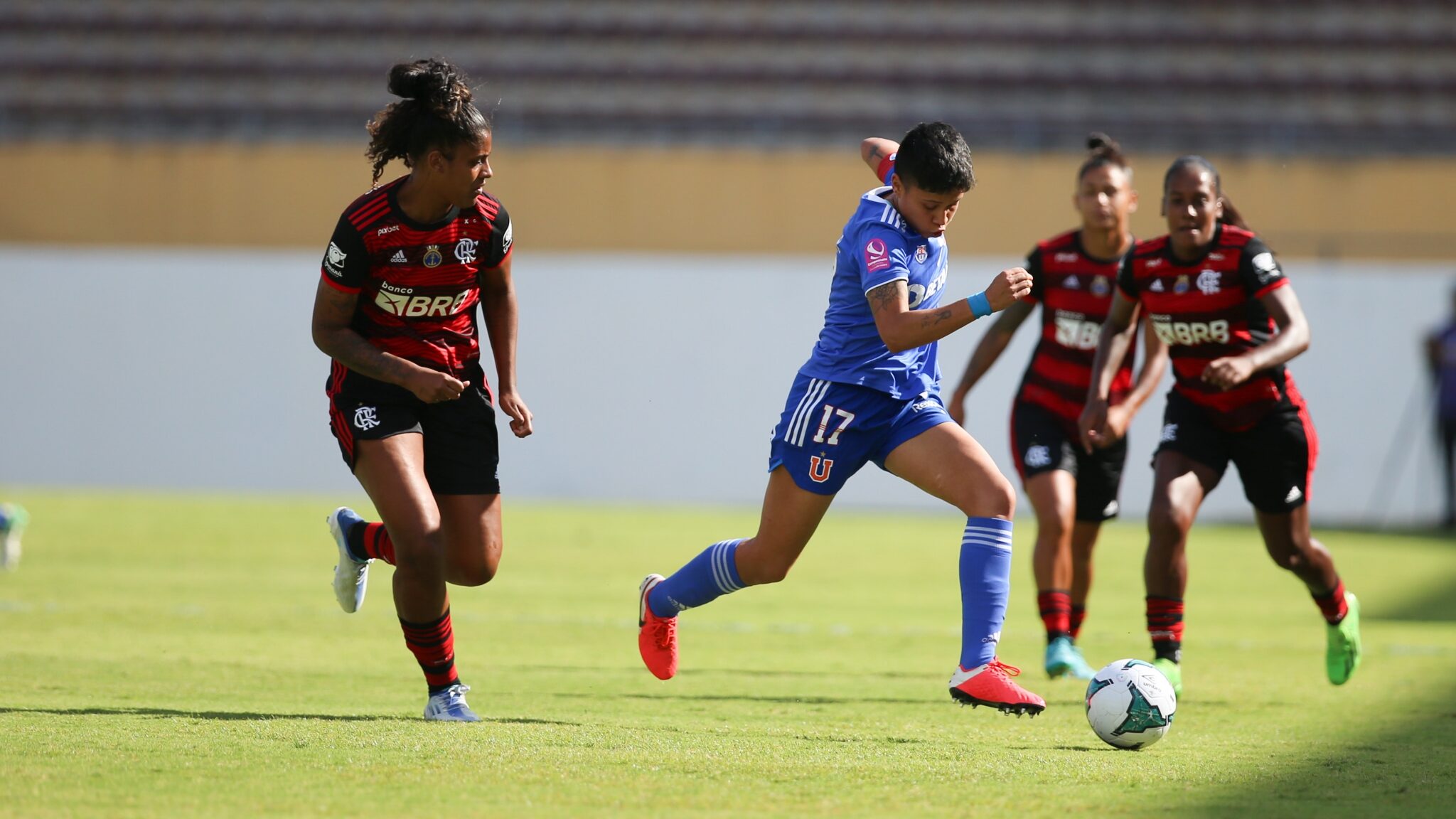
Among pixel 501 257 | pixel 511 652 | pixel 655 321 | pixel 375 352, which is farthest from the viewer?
pixel 655 321

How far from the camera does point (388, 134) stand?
4.55 m

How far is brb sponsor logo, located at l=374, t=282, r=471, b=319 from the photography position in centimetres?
460

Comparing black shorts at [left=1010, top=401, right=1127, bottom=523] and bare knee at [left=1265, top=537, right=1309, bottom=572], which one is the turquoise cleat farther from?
bare knee at [left=1265, top=537, right=1309, bottom=572]

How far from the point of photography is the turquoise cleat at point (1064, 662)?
593 cm

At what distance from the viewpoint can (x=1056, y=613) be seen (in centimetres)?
602

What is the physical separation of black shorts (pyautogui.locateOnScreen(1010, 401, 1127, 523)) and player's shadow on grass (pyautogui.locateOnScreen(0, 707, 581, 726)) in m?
2.48

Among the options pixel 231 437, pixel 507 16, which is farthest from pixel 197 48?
pixel 231 437

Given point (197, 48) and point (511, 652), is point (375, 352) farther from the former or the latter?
point (197, 48)

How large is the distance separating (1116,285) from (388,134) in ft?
8.81

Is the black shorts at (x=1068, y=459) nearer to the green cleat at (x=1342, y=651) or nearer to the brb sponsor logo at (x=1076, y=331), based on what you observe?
the brb sponsor logo at (x=1076, y=331)

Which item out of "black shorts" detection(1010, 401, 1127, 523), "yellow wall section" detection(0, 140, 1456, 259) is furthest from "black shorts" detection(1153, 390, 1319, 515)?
"yellow wall section" detection(0, 140, 1456, 259)

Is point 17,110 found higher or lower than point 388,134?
higher

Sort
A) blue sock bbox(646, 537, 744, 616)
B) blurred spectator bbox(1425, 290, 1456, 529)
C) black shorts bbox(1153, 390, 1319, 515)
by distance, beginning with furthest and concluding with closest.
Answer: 1. blurred spectator bbox(1425, 290, 1456, 529)
2. black shorts bbox(1153, 390, 1319, 515)
3. blue sock bbox(646, 537, 744, 616)

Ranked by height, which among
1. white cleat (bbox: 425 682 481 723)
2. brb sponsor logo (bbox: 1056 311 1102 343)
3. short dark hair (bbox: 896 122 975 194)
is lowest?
white cleat (bbox: 425 682 481 723)
